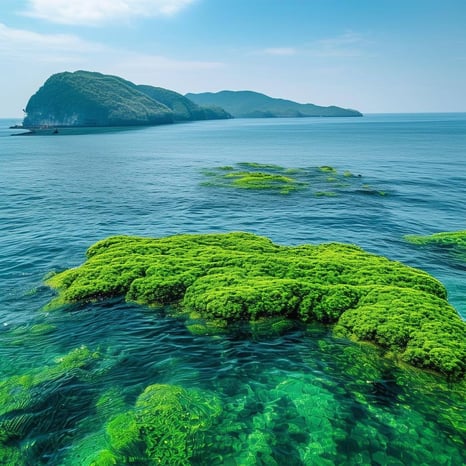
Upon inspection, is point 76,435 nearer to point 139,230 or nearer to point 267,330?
point 267,330

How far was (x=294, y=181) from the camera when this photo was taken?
2410 inches

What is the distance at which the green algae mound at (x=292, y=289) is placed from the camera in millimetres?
15844

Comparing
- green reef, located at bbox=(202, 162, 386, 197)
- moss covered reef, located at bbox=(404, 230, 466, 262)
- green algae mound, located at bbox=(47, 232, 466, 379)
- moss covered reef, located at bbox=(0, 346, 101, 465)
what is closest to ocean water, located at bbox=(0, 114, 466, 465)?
moss covered reef, located at bbox=(0, 346, 101, 465)

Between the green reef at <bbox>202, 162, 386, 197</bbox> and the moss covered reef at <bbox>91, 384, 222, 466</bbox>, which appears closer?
the moss covered reef at <bbox>91, 384, 222, 466</bbox>

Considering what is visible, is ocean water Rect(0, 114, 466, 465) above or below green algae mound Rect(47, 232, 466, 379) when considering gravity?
below

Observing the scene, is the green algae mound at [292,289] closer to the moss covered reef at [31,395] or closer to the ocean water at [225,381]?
the ocean water at [225,381]

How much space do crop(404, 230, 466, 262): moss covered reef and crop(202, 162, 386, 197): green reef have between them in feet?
63.3

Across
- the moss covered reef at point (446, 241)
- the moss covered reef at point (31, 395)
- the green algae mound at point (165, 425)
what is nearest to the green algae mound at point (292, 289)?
the green algae mound at point (165, 425)

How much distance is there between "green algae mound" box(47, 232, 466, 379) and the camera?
15.8 m

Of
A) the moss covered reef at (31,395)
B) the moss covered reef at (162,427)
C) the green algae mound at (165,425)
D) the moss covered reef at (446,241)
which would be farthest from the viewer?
the moss covered reef at (446,241)

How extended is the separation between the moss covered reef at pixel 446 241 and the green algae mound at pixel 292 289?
1013cm

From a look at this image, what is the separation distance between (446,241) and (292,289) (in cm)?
2100

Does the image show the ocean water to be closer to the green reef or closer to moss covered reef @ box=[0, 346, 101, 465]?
moss covered reef @ box=[0, 346, 101, 465]

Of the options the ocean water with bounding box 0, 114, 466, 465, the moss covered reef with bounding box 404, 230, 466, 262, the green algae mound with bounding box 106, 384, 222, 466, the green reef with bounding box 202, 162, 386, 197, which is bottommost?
the moss covered reef with bounding box 404, 230, 466, 262
